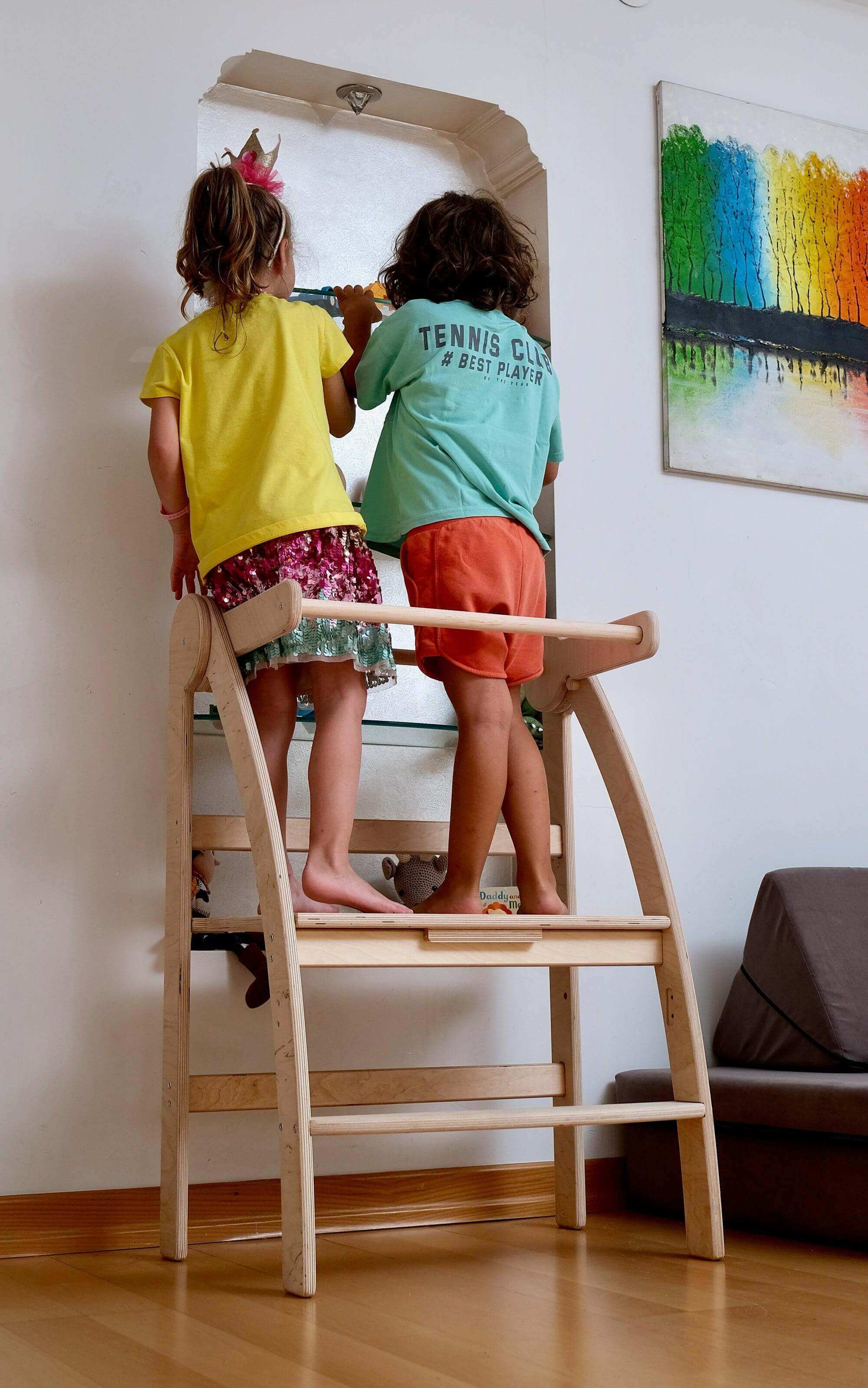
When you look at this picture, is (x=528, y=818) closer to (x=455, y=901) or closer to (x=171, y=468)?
(x=455, y=901)

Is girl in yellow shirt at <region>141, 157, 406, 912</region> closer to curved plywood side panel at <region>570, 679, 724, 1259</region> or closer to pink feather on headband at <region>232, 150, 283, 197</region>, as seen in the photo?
pink feather on headband at <region>232, 150, 283, 197</region>

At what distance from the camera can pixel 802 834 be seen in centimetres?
220

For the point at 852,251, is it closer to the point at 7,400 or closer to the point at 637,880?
the point at 637,880

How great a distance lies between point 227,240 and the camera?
5.51ft

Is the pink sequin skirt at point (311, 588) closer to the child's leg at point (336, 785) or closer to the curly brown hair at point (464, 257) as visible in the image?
the child's leg at point (336, 785)

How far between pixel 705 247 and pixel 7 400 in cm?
119

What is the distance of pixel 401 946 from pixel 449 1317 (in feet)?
1.20

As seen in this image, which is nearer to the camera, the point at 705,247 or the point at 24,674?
the point at 24,674

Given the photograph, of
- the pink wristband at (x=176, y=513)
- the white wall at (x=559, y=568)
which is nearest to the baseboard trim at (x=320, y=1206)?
the white wall at (x=559, y=568)

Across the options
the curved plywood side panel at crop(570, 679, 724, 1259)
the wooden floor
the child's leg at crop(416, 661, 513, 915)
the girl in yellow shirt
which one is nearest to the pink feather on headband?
the girl in yellow shirt

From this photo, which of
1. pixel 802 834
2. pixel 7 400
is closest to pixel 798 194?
pixel 802 834

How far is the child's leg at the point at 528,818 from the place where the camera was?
1.70 m

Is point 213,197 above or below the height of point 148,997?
above

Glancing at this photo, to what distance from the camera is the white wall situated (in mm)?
1708
